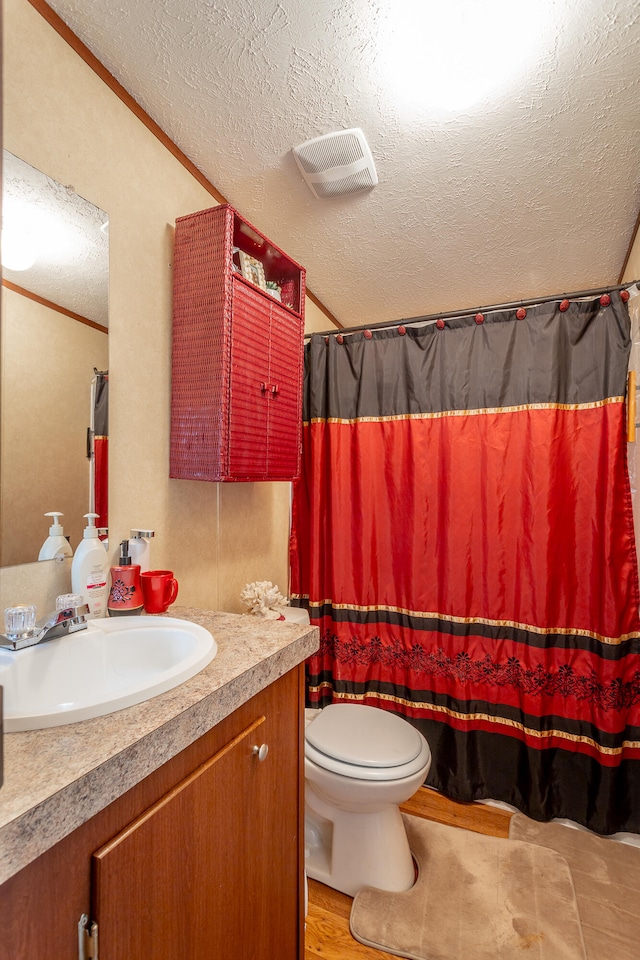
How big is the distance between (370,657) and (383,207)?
1887mm

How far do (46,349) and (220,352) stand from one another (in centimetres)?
44

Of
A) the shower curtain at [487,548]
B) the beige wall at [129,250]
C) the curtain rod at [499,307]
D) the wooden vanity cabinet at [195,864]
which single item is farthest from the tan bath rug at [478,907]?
the curtain rod at [499,307]

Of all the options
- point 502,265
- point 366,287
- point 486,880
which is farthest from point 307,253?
point 486,880

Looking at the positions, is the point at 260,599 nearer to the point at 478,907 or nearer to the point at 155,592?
the point at 155,592

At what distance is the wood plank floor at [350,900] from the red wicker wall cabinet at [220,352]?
142cm

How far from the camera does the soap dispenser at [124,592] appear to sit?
1.18m

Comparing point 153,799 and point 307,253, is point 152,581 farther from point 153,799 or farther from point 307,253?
point 307,253

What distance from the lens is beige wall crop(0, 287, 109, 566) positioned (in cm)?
103

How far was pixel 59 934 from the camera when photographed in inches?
22.1

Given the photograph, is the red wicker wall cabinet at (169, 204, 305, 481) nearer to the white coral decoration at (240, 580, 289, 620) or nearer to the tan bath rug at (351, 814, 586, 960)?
the white coral decoration at (240, 580, 289, 620)

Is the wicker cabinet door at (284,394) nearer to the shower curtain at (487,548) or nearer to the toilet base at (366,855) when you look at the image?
the shower curtain at (487,548)

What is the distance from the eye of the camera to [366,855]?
1601 millimetres

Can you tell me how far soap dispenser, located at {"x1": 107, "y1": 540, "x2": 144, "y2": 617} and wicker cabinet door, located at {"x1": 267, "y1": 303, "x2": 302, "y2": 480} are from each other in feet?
1.94

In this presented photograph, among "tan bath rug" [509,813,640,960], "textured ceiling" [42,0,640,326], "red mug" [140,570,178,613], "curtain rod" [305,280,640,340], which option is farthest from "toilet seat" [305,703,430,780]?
"textured ceiling" [42,0,640,326]
